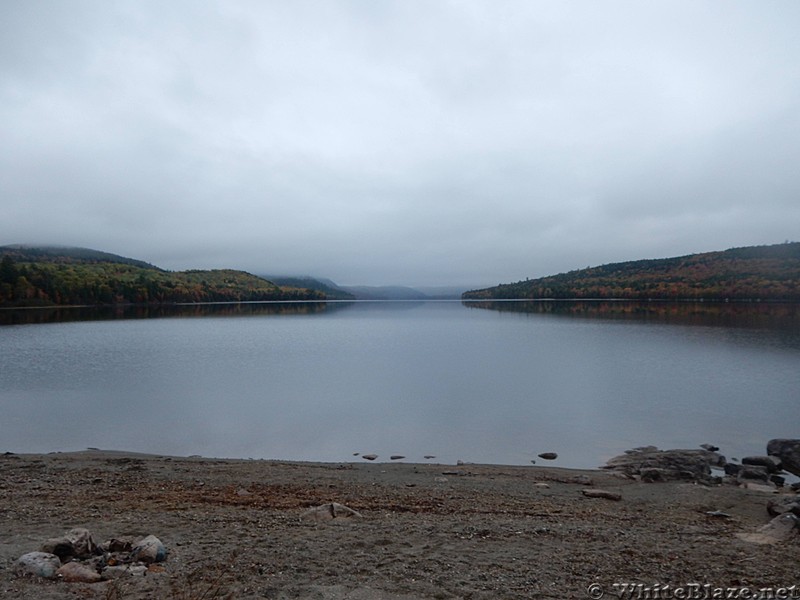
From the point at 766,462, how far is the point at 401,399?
13.7 meters

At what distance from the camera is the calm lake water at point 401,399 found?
1667 centimetres

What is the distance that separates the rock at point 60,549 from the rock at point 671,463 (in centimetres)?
1188

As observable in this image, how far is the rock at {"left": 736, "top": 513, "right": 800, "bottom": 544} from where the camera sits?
738 centimetres

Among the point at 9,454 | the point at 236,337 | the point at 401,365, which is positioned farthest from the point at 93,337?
the point at 9,454

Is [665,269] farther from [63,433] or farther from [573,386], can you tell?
[63,433]

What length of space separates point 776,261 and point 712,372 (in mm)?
144534

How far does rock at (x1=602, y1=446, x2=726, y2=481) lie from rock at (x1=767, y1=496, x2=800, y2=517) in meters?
2.82

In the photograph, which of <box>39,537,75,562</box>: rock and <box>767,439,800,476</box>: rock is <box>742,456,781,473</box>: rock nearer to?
<box>767,439,800,476</box>: rock

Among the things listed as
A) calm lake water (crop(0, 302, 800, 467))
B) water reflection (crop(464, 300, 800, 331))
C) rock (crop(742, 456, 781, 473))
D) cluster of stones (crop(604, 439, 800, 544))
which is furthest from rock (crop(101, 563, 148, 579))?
water reflection (crop(464, 300, 800, 331))

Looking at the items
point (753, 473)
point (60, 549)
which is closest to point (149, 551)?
point (60, 549)

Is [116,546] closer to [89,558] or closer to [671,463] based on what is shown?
[89,558]

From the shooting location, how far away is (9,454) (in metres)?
13.8

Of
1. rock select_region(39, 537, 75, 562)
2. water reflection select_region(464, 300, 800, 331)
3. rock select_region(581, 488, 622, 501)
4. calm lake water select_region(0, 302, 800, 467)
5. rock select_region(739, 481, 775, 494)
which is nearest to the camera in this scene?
rock select_region(39, 537, 75, 562)

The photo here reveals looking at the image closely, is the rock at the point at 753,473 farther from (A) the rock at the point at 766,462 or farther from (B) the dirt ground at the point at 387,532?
(B) the dirt ground at the point at 387,532
